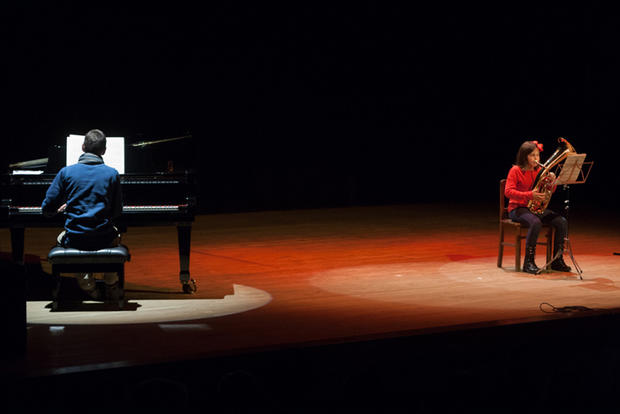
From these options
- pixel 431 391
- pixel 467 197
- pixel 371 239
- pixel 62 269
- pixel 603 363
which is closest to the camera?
pixel 431 391

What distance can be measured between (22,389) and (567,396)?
199cm

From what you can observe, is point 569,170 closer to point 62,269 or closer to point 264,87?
point 62,269

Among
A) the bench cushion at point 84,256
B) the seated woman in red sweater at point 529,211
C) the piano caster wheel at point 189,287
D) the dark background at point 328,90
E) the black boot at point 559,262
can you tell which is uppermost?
the dark background at point 328,90

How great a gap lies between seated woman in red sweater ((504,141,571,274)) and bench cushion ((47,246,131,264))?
3.17 m

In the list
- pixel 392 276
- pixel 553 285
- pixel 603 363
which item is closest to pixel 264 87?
pixel 392 276

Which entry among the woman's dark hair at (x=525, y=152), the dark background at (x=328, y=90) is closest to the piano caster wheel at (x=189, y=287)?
the woman's dark hair at (x=525, y=152)

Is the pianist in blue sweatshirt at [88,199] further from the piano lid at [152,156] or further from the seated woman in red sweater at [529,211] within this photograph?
the seated woman in red sweater at [529,211]

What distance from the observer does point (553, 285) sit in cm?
632

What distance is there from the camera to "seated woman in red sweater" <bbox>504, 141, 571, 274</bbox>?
6.79m

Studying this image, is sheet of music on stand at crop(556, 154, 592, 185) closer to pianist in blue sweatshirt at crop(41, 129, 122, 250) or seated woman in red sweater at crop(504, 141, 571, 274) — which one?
seated woman in red sweater at crop(504, 141, 571, 274)

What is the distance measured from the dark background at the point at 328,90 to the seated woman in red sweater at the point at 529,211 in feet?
14.1

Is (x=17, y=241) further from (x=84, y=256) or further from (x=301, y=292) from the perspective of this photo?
(x=301, y=292)

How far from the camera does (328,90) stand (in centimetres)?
1188

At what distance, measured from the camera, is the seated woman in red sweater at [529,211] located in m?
6.79
